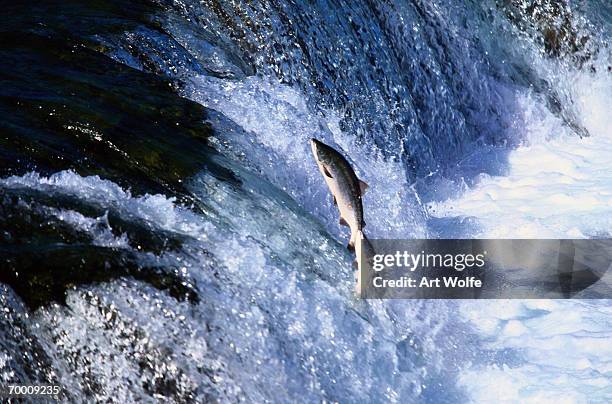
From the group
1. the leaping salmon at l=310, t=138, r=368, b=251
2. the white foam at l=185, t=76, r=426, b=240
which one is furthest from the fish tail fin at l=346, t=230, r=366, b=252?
the white foam at l=185, t=76, r=426, b=240

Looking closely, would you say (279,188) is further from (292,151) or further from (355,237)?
(355,237)

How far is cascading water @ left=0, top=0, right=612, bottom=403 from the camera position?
152 inches

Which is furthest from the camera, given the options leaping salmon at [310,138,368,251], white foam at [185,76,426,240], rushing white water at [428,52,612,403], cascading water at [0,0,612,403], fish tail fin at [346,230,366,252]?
white foam at [185,76,426,240]

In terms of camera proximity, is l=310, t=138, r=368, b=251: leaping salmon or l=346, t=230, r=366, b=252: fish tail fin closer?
l=310, t=138, r=368, b=251: leaping salmon

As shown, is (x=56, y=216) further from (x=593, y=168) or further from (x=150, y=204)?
(x=593, y=168)

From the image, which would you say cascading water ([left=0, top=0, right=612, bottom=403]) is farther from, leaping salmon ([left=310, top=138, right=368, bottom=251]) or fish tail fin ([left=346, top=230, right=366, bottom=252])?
leaping salmon ([left=310, top=138, right=368, bottom=251])

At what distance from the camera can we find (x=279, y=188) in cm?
528

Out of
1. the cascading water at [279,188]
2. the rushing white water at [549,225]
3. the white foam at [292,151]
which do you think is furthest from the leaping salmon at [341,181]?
the rushing white water at [549,225]

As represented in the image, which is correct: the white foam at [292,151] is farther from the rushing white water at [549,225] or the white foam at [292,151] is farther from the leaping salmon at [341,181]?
the leaping salmon at [341,181]

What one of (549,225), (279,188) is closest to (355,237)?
(279,188)

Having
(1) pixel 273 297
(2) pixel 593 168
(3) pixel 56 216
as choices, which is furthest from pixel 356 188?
(2) pixel 593 168

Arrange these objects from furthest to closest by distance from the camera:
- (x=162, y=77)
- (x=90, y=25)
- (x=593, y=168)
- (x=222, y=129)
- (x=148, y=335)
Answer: (x=593, y=168)
(x=90, y=25)
(x=162, y=77)
(x=222, y=129)
(x=148, y=335)

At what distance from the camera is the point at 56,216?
13.5ft

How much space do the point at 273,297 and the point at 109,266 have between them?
27.7 inches
